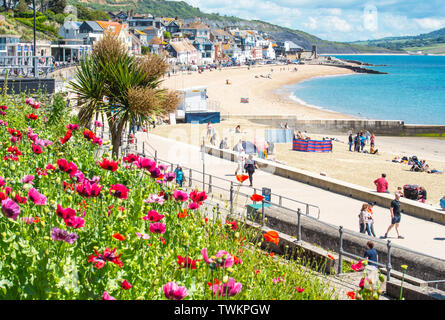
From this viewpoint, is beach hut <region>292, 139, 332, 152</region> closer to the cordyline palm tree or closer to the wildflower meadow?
the cordyline palm tree

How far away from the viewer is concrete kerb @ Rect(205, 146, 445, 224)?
565 inches

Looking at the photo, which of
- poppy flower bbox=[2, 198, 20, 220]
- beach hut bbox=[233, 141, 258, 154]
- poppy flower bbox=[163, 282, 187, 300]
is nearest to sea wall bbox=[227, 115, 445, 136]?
beach hut bbox=[233, 141, 258, 154]

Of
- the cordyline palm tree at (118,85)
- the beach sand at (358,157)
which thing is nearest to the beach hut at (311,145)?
A: the beach sand at (358,157)

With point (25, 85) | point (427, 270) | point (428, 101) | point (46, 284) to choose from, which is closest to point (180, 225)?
point (46, 284)

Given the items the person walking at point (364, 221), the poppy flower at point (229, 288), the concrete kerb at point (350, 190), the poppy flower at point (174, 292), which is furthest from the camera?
the concrete kerb at point (350, 190)

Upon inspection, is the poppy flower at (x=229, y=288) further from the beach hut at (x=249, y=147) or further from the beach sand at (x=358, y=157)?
the beach hut at (x=249, y=147)

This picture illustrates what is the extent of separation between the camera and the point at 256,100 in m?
62.6

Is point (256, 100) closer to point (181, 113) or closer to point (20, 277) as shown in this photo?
point (181, 113)

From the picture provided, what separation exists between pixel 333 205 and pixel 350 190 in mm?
1360

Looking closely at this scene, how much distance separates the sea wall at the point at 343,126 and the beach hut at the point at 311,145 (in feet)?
33.2

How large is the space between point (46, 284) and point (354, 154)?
2611 centimetres

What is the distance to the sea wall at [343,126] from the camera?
38.5 metres

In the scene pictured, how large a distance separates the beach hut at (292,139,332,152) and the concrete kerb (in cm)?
676

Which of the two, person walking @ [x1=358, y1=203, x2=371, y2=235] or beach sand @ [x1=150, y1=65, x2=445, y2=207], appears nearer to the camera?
person walking @ [x1=358, y1=203, x2=371, y2=235]
